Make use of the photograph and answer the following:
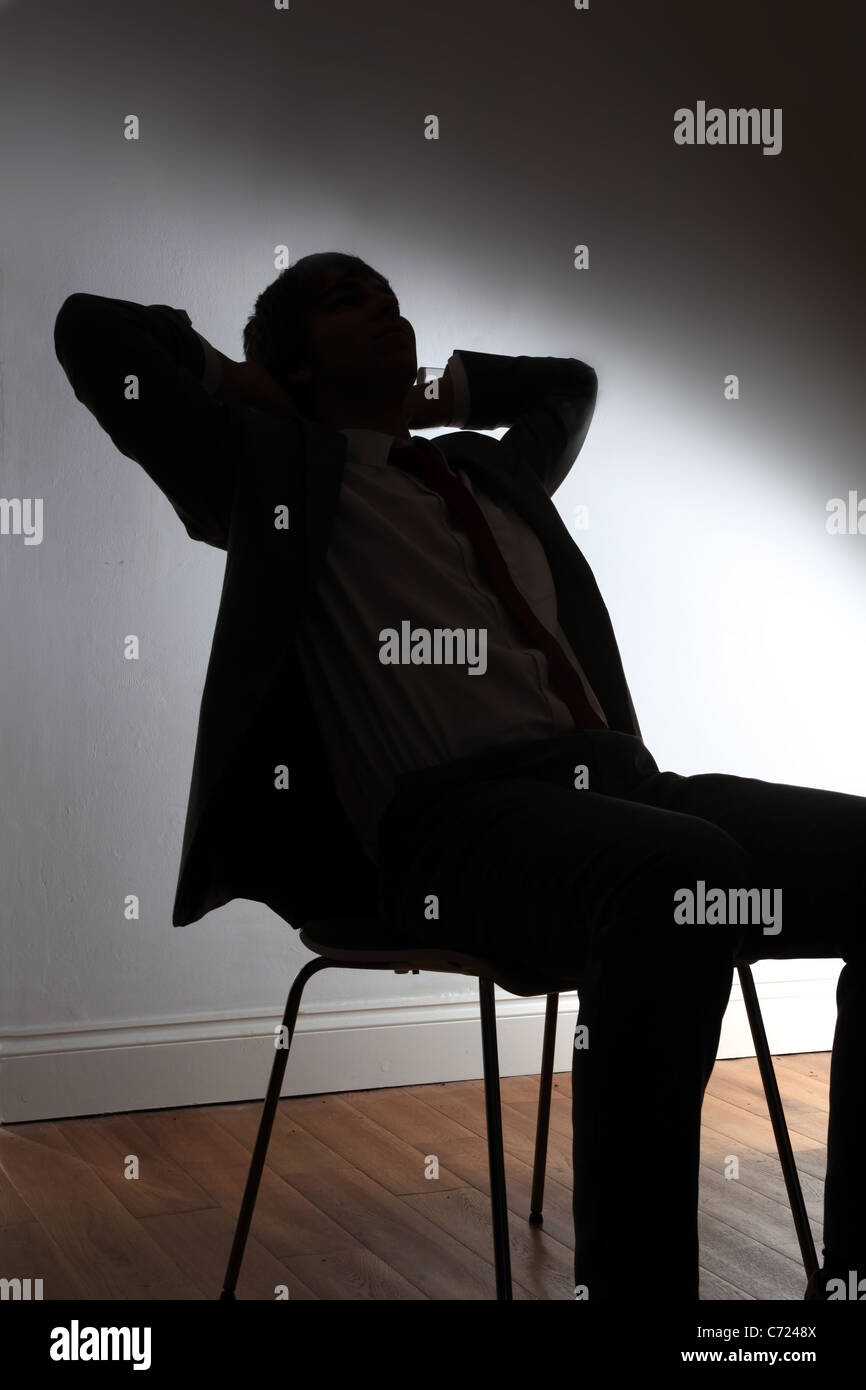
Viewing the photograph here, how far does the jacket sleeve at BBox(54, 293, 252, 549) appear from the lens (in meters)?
1.26

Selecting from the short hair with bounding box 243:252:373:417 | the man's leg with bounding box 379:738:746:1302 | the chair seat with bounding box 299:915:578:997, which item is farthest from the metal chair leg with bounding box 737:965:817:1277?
the short hair with bounding box 243:252:373:417

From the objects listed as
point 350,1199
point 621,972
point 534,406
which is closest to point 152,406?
point 534,406

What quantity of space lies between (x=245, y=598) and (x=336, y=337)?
1.22 ft

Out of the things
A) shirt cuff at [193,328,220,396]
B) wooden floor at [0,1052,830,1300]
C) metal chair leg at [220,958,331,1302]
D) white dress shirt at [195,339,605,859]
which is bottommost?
wooden floor at [0,1052,830,1300]

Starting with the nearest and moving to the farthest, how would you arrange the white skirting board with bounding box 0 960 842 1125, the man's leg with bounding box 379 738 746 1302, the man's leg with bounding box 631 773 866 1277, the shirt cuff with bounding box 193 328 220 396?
1. the man's leg with bounding box 379 738 746 1302
2. the man's leg with bounding box 631 773 866 1277
3. the shirt cuff with bounding box 193 328 220 396
4. the white skirting board with bounding box 0 960 842 1125

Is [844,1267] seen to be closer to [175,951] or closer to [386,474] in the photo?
[386,474]

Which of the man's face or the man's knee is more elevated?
the man's face

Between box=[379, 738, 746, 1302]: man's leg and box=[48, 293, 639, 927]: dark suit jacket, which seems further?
box=[48, 293, 639, 927]: dark suit jacket

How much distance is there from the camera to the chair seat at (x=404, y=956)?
112 cm

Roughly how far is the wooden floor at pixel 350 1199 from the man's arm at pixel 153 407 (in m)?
0.84

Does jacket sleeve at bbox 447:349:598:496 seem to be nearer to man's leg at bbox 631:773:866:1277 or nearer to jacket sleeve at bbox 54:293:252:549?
jacket sleeve at bbox 54:293:252:549

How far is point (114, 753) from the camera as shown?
82.4 inches

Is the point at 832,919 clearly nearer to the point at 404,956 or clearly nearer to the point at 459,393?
the point at 404,956

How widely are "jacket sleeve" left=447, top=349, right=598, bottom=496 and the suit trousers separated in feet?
1.59
